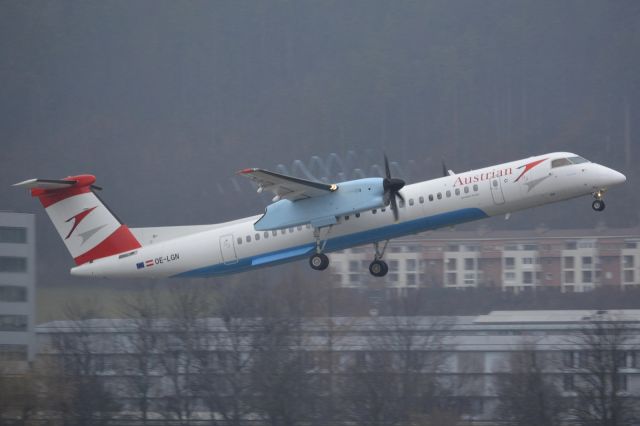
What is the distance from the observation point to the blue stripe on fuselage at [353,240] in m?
20.9

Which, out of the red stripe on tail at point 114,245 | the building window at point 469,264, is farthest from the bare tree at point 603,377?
the red stripe on tail at point 114,245

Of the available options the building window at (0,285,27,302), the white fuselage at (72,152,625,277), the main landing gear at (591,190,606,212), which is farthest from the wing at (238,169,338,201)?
the building window at (0,285,27,302)

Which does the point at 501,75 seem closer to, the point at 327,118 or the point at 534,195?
the point at 327,118

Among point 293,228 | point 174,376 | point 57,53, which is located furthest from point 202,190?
point 293,228

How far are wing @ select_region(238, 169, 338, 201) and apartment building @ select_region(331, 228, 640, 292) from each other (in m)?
24.1

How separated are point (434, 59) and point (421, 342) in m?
42.6

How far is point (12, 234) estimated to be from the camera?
38.7 m

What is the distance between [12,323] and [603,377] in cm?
2312

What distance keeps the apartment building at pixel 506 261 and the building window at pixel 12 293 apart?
47.6ft

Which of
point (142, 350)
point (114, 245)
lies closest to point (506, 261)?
point (142, 350)

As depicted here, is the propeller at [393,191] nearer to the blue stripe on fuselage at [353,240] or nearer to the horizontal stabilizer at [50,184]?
the blue stripe on fuselage at [353,240]

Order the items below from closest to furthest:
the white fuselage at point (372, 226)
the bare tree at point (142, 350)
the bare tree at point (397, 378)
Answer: the white fuselage at point (372, 226), the bare tree at point (397, 378), the bare tree at point (142, 350)

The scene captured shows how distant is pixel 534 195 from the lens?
20531 millimetres

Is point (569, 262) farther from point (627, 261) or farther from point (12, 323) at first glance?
point (12, 323)
